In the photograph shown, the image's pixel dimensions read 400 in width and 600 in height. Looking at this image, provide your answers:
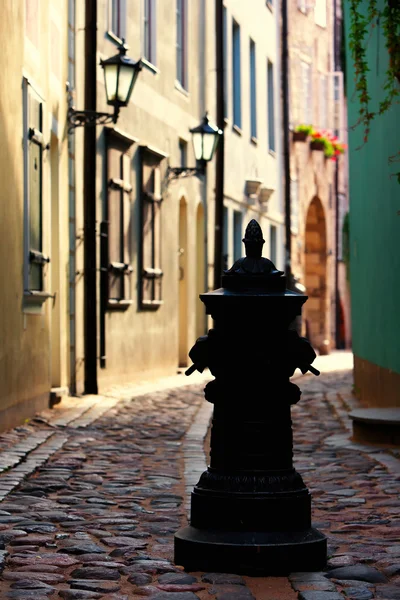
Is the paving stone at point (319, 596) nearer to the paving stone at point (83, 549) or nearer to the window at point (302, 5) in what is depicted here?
the paving stone at point (83, 549)

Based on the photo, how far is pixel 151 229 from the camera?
1930 cm

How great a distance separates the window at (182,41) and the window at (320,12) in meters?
13.1

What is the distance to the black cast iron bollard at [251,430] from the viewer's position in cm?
523

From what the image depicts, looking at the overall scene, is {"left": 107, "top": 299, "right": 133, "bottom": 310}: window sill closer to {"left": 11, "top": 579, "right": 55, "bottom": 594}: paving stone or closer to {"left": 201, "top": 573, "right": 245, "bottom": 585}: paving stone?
{"left": 201, "top": 573, "right": 245, "bottom": 585}: paving stone

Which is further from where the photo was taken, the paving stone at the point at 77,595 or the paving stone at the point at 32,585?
the paving stone at the point at 32,585

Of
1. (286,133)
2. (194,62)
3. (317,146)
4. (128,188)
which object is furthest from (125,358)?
(317,146)

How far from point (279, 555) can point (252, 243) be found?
4.08 feet

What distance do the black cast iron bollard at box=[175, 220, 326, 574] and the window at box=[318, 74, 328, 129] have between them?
99.3ft

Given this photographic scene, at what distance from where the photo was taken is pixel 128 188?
1773 centimetres

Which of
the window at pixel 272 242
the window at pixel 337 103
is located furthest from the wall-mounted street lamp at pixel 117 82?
the window at pixel 337 103

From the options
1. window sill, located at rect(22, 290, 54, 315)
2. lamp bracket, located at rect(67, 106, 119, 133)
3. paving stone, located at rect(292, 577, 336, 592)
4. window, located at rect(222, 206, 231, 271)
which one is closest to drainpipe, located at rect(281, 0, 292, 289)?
window, located at rect(222, 206, 231, 271)

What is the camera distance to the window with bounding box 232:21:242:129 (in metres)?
27.2

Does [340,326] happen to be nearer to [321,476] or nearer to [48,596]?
[321,476]

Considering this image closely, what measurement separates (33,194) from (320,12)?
24.6 meters
